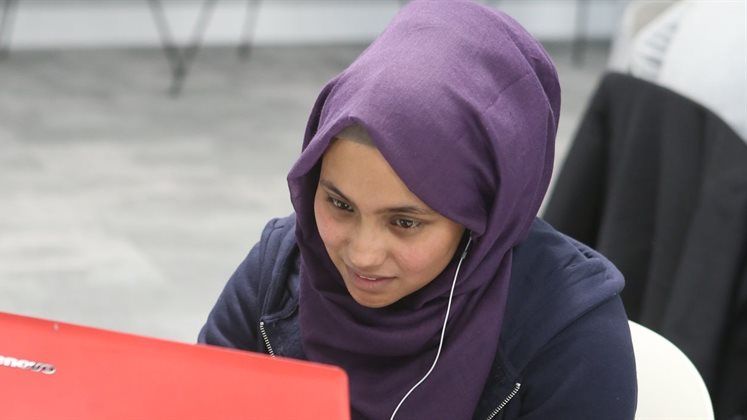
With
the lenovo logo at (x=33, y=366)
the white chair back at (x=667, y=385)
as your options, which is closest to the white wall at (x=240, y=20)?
the white chair back at (x=667, y=385)

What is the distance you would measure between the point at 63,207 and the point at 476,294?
244 cm

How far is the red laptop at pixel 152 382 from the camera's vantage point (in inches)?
34.0

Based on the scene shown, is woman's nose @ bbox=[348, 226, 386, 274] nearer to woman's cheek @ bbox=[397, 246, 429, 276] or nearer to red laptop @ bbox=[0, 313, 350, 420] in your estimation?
woman's cheek @ bbox=[397, 246, 429, 276]

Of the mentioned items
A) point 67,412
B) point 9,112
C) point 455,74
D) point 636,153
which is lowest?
point 9,112

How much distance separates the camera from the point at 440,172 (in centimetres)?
116

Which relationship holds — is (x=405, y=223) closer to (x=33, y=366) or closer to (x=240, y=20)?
(x=33, y=366)

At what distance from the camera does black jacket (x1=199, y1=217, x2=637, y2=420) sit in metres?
1.24

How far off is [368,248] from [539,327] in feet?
0.68

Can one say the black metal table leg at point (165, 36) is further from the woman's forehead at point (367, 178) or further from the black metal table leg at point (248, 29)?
the woman's forehead at point (367, 178)

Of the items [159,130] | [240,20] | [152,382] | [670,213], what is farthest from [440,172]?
[240,20]

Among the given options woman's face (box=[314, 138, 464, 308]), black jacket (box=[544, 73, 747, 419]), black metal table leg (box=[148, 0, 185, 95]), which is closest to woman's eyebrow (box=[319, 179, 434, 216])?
woman's face (box=[314, 138, 464, 308])

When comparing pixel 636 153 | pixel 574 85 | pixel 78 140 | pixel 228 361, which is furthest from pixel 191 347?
pixel 574 85

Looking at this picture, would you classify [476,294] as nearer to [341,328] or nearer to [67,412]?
[341,328]

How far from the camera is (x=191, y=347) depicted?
882mm
